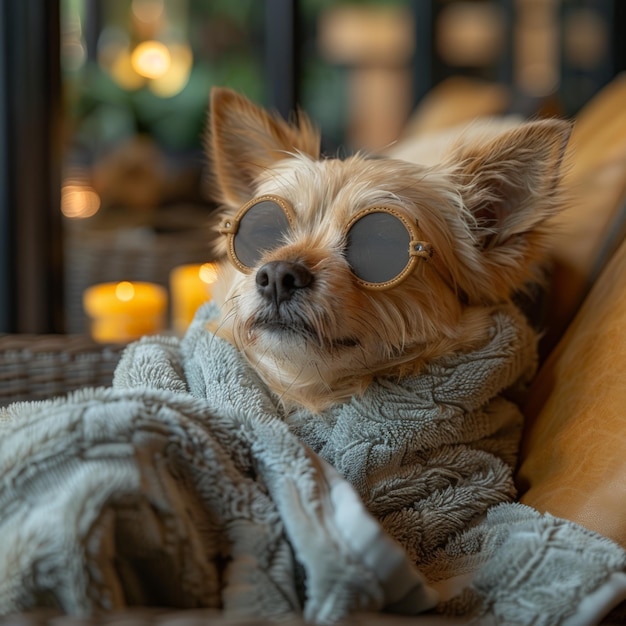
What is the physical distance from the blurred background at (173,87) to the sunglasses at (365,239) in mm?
280

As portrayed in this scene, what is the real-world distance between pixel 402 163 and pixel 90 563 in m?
0.72

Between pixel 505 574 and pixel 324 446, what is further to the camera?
pixel 324 446

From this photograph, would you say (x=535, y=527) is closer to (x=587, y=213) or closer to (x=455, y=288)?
(x=455, y=288)

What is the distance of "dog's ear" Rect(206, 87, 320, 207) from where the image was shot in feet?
3.97

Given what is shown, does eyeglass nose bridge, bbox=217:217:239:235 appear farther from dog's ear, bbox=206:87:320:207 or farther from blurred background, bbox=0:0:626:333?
blurred background, bbox=0:0:626:333

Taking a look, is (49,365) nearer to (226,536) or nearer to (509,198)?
(226,536)

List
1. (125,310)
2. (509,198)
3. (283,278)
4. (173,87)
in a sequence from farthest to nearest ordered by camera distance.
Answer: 1. (173,87)
2. (125,310)
3. (509,198)
4. (283,278)

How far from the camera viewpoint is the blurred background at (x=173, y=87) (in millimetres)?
1809

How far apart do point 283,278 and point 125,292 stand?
101 centimetres

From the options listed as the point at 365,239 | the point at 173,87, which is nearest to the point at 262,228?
the point at 365,239

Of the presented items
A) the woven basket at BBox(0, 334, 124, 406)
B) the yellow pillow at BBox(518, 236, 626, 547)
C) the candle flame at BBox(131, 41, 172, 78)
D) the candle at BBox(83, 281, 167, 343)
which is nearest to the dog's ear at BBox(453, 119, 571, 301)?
the yellow pillow at BBox(518, 236, 626, 547)

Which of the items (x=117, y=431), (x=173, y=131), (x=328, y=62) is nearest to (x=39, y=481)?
(x=117, y=431)

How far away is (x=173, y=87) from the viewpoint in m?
4.00

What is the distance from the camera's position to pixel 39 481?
0.70m
